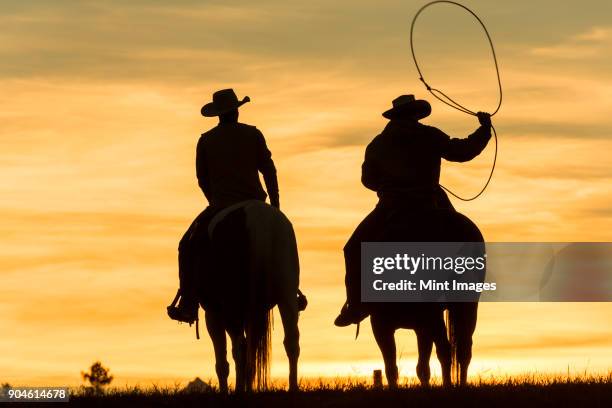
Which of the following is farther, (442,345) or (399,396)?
(442,345)

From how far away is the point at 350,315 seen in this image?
20.2 metres

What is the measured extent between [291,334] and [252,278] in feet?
2.65

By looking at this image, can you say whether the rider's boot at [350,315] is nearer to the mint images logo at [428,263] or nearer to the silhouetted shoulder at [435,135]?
the mint images logo at [428,263]

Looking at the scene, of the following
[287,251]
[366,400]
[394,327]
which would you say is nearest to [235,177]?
[287,251]

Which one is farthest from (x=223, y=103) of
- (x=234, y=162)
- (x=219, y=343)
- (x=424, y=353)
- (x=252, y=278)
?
(x=424, y=353)

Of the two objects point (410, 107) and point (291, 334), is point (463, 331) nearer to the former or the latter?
point (291, 334)

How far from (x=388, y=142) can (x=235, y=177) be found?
188cm

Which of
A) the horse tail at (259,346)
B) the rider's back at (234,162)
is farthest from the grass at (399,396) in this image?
the rider's back at (234,162)

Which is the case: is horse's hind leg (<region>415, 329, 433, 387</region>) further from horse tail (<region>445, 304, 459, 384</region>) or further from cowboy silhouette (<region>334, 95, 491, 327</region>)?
cowboy silhouette (<region>334, 95, 491, 327</region>)

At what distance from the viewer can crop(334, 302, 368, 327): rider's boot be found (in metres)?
20.0

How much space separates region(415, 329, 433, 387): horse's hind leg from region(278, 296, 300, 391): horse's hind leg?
4.87 ft

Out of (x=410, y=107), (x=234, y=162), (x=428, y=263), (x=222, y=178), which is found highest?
(x=410, y=107)

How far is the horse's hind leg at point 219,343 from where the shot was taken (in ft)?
65.2

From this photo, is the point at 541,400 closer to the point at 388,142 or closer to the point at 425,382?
the point at 425,382
